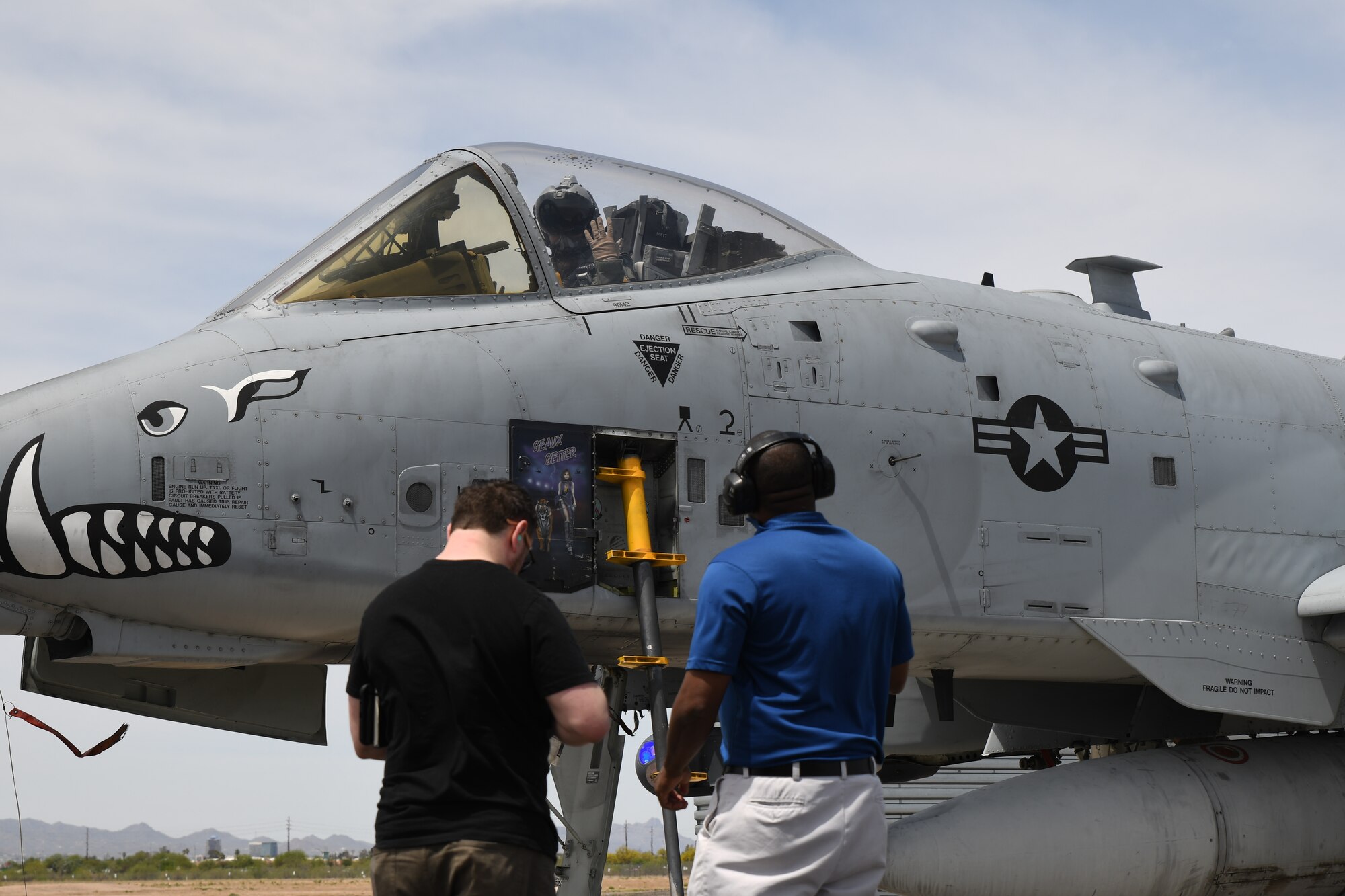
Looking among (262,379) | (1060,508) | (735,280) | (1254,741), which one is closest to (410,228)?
(262,379)

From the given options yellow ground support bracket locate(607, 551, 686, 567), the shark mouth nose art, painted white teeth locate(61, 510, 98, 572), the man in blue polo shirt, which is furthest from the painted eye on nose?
the man in blue polo shirt

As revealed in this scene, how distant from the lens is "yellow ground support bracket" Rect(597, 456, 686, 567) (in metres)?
6.98

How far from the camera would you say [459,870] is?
134 inches

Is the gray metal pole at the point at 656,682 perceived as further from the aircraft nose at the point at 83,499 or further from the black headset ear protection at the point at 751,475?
the black headset ear protection at the point at 751,475

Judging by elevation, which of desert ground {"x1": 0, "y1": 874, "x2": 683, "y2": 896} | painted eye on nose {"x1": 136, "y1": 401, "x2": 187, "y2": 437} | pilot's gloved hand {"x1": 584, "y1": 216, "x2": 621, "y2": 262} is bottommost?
desert ground {"x1": 0, "y1": 874, "x2": 683, "y2": 896}

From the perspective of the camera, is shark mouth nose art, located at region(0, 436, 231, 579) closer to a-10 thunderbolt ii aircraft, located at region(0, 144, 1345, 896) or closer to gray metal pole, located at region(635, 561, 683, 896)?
a-10 thunderbolt ii aircraft, located at region(0, 144, 1345, 896)

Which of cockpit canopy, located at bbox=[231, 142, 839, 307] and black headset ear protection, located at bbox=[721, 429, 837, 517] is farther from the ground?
cockpit canopy, located at bbox=[231, 142, 839, 307]

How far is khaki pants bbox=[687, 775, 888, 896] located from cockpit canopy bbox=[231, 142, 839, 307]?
4148 millimetres

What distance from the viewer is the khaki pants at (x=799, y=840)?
3.78 meters

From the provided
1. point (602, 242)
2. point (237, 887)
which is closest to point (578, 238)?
point (602, 242)

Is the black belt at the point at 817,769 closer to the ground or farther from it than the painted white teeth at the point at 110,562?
closer to the ground

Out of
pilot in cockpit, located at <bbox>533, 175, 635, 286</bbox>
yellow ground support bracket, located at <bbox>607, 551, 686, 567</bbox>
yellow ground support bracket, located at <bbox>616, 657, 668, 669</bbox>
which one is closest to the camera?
yellow ground support bracket, located at <bbox>616, 657, 668, 669</bbox>

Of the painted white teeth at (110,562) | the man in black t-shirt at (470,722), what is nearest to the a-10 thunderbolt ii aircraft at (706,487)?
the painted white teeth at (110,562)

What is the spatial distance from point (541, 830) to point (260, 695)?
404cm
